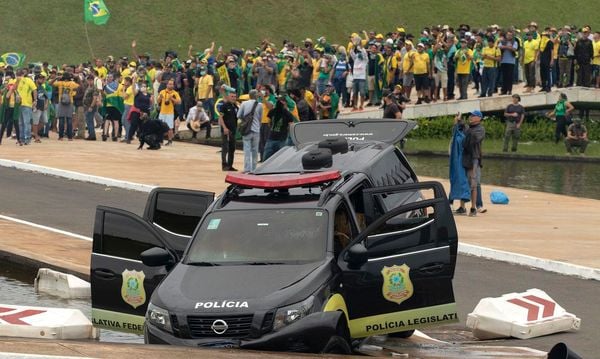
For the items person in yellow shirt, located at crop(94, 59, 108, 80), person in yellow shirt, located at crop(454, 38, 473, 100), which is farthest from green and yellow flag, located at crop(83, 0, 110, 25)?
person in yellow shirt, located at crop(454, 38, 473, 100)

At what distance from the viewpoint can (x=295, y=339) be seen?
11.0 meters

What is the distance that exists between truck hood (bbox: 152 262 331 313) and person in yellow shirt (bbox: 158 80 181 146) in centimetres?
2470

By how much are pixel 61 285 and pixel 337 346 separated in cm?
620

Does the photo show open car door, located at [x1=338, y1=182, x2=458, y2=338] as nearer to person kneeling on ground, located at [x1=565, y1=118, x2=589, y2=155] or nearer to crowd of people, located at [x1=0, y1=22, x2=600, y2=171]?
crowd of people, located at [x1=0, y1=22, x2=600, y2=171]

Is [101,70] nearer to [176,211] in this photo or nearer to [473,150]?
[473,150]

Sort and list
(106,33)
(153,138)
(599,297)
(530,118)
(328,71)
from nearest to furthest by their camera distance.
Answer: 1. (599,297)
2. (153,138)
3. (328,71)
4. (530,118)
5. (106,33)

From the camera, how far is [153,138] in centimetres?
3544

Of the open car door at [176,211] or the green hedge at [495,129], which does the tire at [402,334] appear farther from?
the green hedge at [495,129]

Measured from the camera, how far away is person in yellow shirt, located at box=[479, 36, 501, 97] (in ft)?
127

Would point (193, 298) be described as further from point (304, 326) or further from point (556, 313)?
point (556, 313)

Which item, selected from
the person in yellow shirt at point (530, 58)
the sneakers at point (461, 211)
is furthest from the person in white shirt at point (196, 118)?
the sneakers at point (461, 211)

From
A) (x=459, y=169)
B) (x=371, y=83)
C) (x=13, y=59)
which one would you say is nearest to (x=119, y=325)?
(x=459, y=169)

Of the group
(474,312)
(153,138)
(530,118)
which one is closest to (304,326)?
(474,312)

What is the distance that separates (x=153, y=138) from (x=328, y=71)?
647cm
